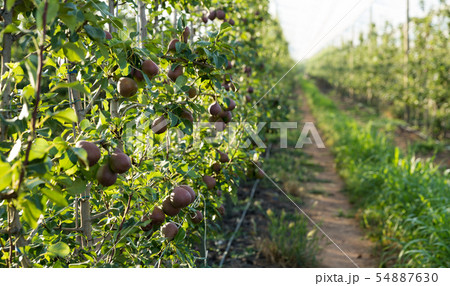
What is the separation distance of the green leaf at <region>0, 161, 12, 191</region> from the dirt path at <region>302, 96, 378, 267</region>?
98.4 inches

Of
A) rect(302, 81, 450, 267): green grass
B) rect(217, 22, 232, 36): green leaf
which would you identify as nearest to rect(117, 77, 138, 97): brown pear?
rect(217, 22, 232, 36): green leaf

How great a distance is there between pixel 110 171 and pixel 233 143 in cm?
108

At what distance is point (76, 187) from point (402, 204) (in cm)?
296

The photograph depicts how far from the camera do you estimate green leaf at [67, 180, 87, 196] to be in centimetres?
91

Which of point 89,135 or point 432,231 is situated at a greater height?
point 89,135

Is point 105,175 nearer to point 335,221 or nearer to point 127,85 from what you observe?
point 127,85

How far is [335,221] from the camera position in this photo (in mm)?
3834

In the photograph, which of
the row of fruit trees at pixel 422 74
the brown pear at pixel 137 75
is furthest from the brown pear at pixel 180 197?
the row of fruit trees at pixel 422 74

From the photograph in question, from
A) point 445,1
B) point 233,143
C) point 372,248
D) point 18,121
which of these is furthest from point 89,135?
point 445,1

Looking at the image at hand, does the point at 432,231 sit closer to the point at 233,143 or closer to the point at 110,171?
the point at 233,143

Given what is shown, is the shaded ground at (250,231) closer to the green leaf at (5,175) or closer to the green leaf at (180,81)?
the green leaf at (180,81)

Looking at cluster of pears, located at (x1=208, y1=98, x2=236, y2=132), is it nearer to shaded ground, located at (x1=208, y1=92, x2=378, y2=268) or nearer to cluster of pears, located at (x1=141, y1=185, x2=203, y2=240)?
cluster of pears, located at (x1=141, y1=185, x2=203, y2=240)

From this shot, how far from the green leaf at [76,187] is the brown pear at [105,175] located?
1.6 inches
